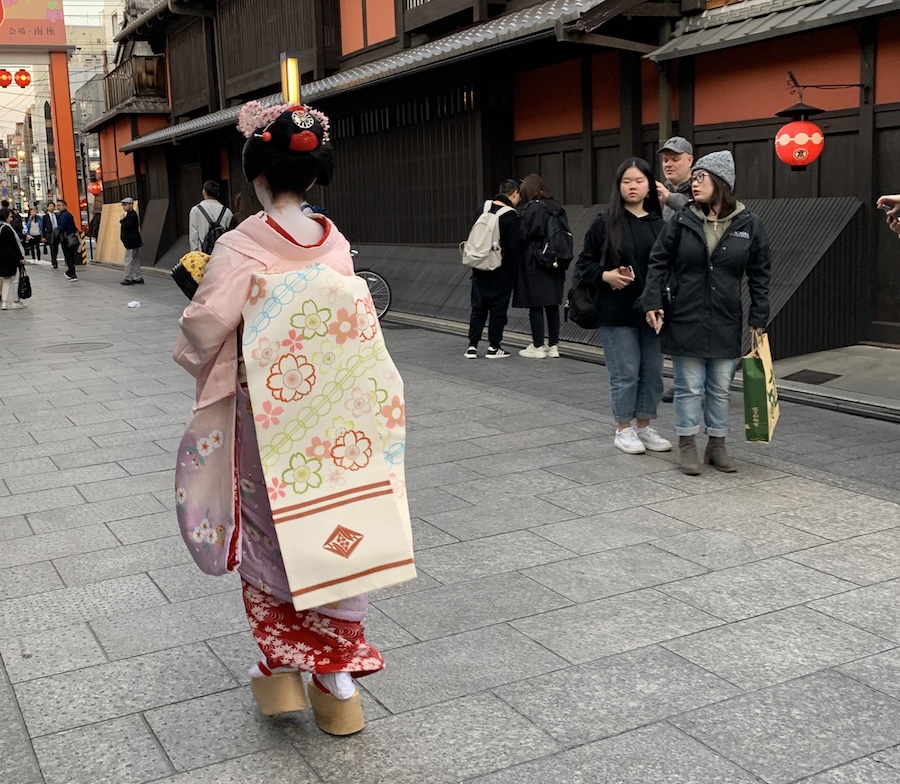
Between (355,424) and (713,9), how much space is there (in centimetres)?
917

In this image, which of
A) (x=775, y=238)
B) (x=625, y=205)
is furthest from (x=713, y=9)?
(x=625, y=205)

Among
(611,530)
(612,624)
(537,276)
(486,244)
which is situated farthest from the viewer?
(486,244)

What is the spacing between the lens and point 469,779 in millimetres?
3059

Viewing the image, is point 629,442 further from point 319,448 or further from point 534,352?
point 534,352

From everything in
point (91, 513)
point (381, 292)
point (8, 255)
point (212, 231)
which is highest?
point (212, 231)

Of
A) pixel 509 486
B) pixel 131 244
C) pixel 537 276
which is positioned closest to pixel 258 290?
pixel 509 486

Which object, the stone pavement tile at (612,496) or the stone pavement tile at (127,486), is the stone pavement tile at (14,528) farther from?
the stone pavement tile at (612,496)

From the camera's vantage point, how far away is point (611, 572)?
4727 millimetres

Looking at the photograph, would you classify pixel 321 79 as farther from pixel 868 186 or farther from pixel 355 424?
pixel 355 424

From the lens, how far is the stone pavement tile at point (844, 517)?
206 inches

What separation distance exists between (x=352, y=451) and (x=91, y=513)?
3.13 meters

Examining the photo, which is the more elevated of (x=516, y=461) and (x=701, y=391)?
(x=701, y=391)

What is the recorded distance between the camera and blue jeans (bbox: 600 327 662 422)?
6.77 metres

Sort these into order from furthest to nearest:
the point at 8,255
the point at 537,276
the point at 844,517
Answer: the point at 8,255 < the point at 537,276 < the point at 844,517
